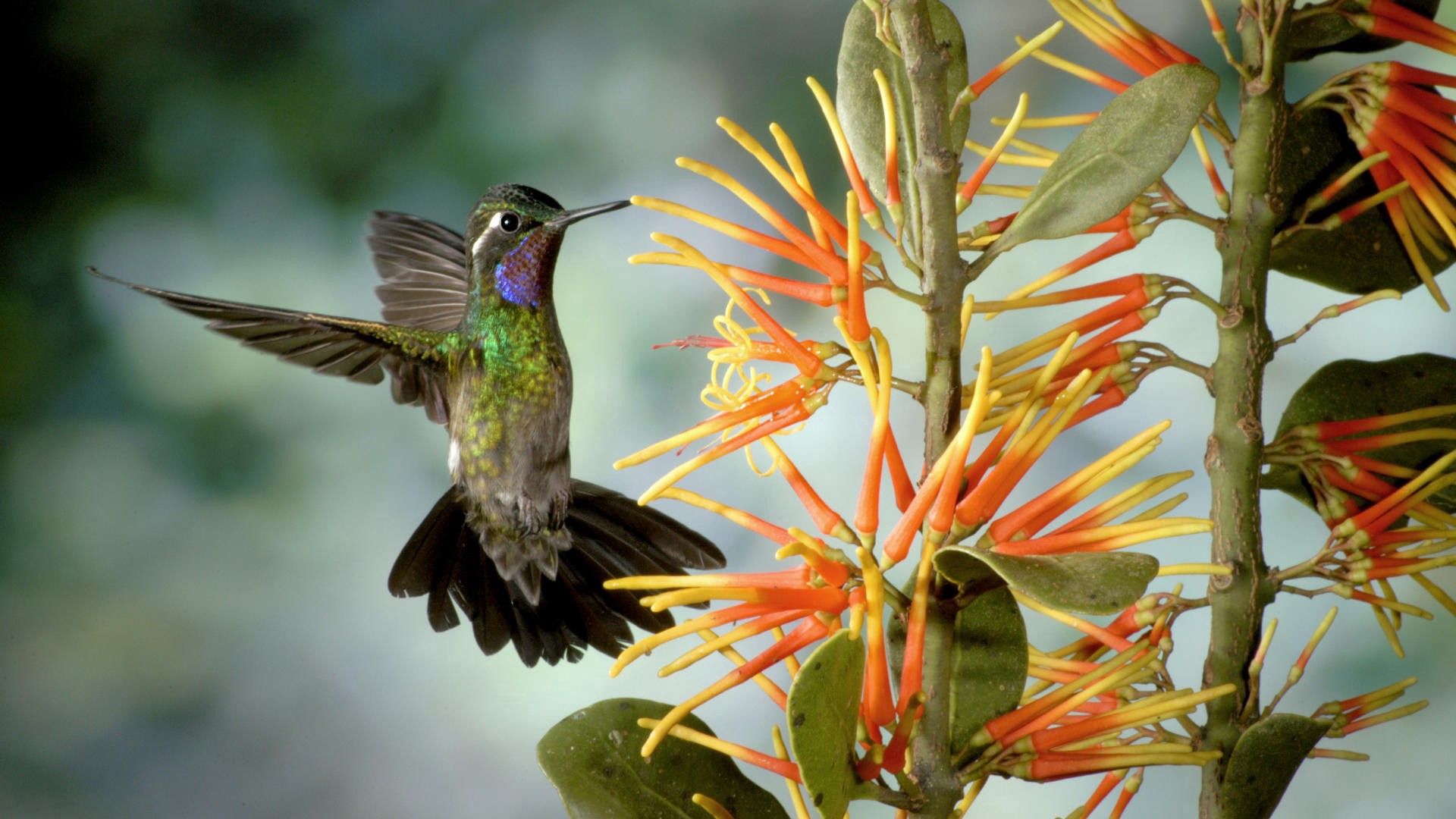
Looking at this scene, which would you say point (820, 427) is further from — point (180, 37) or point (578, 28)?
point (180, 37)

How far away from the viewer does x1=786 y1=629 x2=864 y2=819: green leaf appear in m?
0.35

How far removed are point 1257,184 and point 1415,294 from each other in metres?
0.48

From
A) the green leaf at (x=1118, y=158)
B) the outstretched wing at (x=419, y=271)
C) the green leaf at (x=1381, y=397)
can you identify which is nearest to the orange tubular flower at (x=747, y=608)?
the green leaf at (x=1118, y=158)

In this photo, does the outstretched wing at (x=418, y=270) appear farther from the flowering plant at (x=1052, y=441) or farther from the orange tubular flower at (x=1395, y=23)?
the orange tubular flower at (x=1395, y=23)

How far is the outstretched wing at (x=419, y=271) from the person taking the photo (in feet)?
3.05

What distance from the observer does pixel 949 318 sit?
1.34 feet

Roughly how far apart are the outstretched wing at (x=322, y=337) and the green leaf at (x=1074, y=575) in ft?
1.49

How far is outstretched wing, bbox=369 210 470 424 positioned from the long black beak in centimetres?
15

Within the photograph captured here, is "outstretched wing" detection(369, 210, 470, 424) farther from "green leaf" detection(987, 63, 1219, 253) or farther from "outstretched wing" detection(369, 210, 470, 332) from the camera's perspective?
"green leaf" detection(987, 63, 1219, 253)

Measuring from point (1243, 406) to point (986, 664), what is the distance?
0.15m

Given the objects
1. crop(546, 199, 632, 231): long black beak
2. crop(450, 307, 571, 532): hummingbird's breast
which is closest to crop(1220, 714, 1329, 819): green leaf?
crop(546, 199, 632, 231): long black beak

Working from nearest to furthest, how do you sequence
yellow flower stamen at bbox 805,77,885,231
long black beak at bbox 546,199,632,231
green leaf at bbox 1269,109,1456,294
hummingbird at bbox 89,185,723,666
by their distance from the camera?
yellow flower stamen at bbox 805,77,885,231, green leaf at bbox 1269,109,1456,294, long black beak at bbox 546,199,632,231, hummingbird at bbox 89,185,723,666

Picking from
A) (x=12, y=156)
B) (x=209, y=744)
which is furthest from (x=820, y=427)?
(x=12, y=156)

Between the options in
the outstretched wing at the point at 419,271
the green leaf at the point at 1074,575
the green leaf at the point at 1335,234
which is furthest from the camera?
the outstretched wing at the point at 419,271
